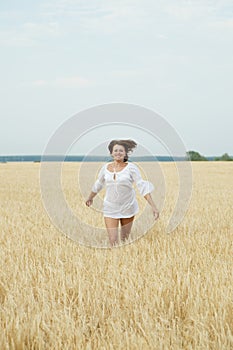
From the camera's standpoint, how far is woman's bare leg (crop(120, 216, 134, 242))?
19.2 feet

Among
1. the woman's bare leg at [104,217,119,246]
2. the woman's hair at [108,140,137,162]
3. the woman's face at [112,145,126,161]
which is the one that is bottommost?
the woman's bare leg at [104,217,119,246]

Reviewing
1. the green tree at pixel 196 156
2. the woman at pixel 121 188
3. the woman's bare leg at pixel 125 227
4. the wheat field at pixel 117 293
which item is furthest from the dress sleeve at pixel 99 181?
the green tree at pixel 196 156

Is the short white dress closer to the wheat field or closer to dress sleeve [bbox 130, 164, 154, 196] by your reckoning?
dress sleeve [bbox 130, 164, 154, 196]

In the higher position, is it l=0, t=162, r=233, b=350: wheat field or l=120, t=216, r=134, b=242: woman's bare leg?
l=120, t=216, r=134, b=242: woman's bare leg

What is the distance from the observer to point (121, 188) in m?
5.69

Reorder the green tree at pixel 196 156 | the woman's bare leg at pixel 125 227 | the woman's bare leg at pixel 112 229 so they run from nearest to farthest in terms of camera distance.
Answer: the woman's bare leg at pixel 112 229
the woman's bare leg at pixel 125 227
the green tree at pixel 196 156

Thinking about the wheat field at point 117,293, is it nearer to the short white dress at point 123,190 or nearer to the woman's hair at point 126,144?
the short white dress at point 123,190

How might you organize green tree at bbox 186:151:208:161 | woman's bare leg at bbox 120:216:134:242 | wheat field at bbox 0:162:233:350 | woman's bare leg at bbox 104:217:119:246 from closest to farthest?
wheat field at bbox 0:162:233:350
woman's bare leg at bbox 104:217:119:246
woman's bare leg at bbox 120:216:134:242
green tree at bbox 186:151:208:161

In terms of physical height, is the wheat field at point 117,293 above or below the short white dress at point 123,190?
below

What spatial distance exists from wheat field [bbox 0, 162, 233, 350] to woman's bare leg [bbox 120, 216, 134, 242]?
23 cm

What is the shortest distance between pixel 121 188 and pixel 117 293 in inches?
86.7

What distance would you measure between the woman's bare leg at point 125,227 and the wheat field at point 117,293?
226mm

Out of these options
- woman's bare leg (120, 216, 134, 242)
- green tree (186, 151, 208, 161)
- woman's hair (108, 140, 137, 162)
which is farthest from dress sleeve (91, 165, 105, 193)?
green tree (186, 151, 208, 161)

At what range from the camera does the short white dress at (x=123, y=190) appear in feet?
18.5
